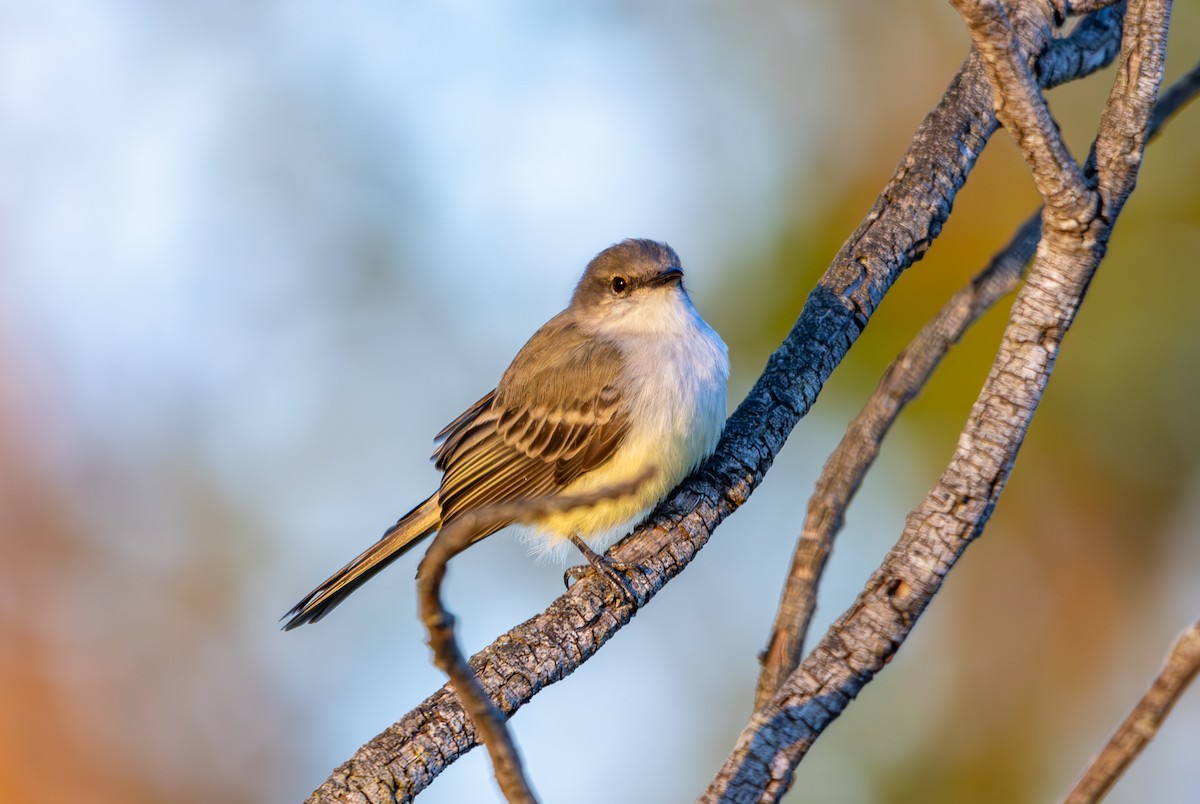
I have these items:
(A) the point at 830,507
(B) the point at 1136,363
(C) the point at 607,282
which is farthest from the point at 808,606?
(B) the point at 1136,363

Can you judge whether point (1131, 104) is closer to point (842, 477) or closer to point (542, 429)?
point (842, 477)

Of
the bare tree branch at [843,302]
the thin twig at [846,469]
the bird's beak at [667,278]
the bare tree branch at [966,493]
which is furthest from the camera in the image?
the bird's beak at [667,278]

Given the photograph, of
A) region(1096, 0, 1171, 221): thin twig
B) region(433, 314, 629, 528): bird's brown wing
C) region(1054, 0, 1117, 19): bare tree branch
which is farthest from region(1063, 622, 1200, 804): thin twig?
region(1054, 0, 1117, 19): bare tree branch

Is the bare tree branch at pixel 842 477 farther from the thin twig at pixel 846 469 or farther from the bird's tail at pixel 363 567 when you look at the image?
the bird's tail at pixel 363 567

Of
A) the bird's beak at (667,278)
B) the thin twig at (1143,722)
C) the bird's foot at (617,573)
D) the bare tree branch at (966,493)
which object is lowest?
the thin twig at (1143,722)

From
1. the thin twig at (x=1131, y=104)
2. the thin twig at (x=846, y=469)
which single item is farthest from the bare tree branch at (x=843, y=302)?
the thin twig at (x=1131, y=104)

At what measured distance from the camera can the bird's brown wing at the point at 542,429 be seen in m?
4.61

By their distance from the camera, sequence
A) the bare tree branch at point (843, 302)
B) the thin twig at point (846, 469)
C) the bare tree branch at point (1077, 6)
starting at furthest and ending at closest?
the bare tree branch at point (1077, 6) < the bare tree branch at point (843, 302) < the thin twig at point (846, 469)

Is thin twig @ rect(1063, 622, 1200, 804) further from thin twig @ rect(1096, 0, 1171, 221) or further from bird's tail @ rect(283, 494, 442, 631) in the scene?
bird's tail @ rect(283, 494, 442, 631)

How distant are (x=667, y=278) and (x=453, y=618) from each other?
324cm

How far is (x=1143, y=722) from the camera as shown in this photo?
180 centimetres

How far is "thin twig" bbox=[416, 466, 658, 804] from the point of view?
182 cm

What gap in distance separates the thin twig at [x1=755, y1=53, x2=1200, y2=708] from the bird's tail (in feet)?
7.24

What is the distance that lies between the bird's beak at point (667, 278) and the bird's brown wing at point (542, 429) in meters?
0.39
